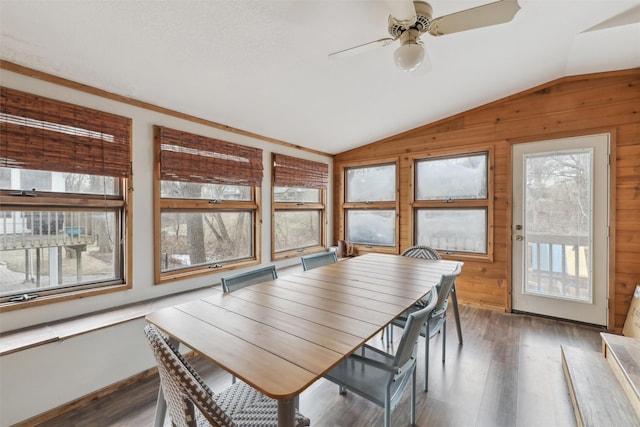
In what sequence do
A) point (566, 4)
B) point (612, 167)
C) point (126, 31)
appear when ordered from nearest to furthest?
1. point (126, 31)
2. point (566, 4)
3. point (612, 167)

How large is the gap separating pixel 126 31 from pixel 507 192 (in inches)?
156

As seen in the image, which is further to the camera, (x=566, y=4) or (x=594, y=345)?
(x=594, y=345)

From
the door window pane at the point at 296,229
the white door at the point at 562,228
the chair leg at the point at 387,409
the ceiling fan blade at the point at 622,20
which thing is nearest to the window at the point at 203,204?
the door window pane at the point at 296,229

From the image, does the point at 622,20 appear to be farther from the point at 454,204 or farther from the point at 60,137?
the point at 60,137

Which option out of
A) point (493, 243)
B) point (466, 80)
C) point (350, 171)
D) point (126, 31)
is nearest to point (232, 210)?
point (126, 31)

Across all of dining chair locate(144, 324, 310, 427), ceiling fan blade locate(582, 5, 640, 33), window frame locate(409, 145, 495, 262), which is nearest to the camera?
dining chair locate(144, 324, 310, 427)

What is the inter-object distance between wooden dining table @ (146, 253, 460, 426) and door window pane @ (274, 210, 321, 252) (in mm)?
1710

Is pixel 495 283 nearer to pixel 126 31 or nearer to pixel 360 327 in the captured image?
pixel 360 327

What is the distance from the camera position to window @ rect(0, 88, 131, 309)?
1830 millimetres

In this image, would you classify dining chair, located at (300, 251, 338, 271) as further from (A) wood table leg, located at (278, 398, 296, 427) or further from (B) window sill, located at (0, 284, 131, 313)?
(A) wood table leg, located at (278, 398, 296, 427)

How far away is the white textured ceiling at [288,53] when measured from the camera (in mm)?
1613

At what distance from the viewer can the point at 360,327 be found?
1342 millimetres

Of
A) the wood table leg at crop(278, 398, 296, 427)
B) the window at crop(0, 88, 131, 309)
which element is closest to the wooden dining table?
the wood table leg at crop(278, 398, 296, 427)

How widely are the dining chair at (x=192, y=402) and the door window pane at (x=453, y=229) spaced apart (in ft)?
10.9
